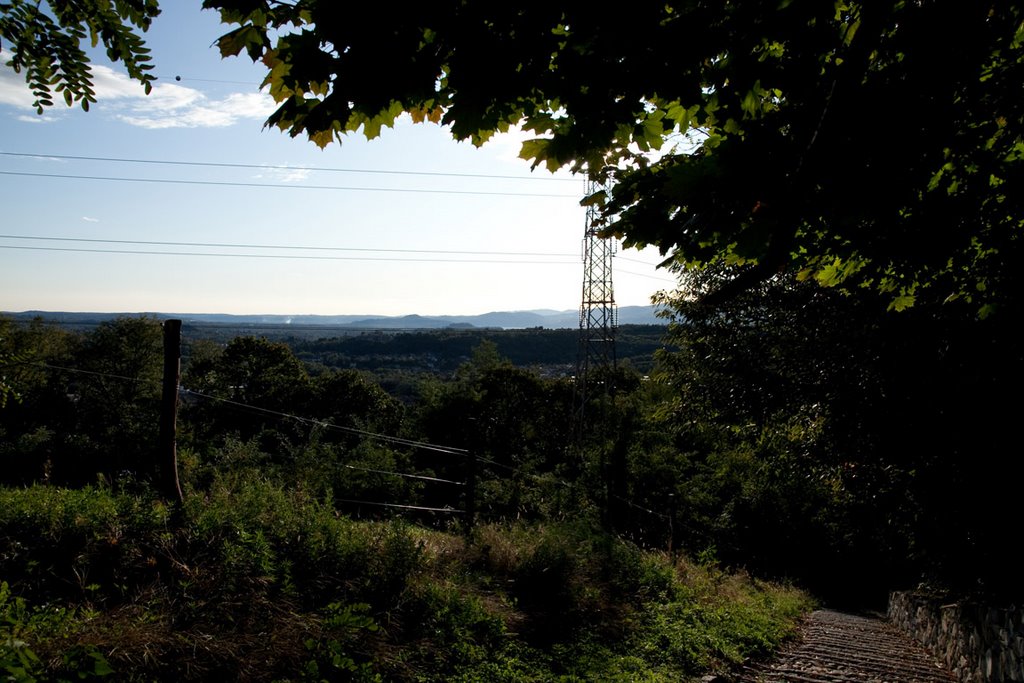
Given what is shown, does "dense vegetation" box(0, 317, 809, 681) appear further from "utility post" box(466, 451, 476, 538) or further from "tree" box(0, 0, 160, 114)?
"tree" box(0, 0, 160, 114)

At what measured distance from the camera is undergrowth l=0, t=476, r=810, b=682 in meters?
4.02

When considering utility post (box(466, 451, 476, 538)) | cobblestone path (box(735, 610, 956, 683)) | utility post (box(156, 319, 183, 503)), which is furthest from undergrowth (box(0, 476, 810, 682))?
utility post (box(466, 451, 476, 538))

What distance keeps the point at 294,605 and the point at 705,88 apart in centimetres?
471

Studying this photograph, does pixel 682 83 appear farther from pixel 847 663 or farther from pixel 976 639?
pixel 976 639

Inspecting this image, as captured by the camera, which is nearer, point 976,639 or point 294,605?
point 294,605

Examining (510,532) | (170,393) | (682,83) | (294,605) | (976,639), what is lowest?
(976,639)

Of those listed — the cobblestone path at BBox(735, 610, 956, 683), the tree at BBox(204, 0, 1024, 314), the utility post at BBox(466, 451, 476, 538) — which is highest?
the tree at BBox(204, 0, 1024, 314)

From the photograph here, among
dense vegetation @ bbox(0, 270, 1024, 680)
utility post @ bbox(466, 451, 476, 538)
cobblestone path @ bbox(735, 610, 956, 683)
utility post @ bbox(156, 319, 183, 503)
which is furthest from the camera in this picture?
utility post @ bbox(466, 451, 476, 538)

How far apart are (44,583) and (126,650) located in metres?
1.50

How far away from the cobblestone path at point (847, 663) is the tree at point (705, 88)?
4.98 m

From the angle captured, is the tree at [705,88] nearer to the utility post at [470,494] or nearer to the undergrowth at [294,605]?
the undergrowth at [294,605]

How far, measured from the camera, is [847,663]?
21.0ft

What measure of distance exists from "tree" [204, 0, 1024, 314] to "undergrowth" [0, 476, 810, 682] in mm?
3397

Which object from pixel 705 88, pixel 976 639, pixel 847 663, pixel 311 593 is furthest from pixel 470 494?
pixel 705 88
